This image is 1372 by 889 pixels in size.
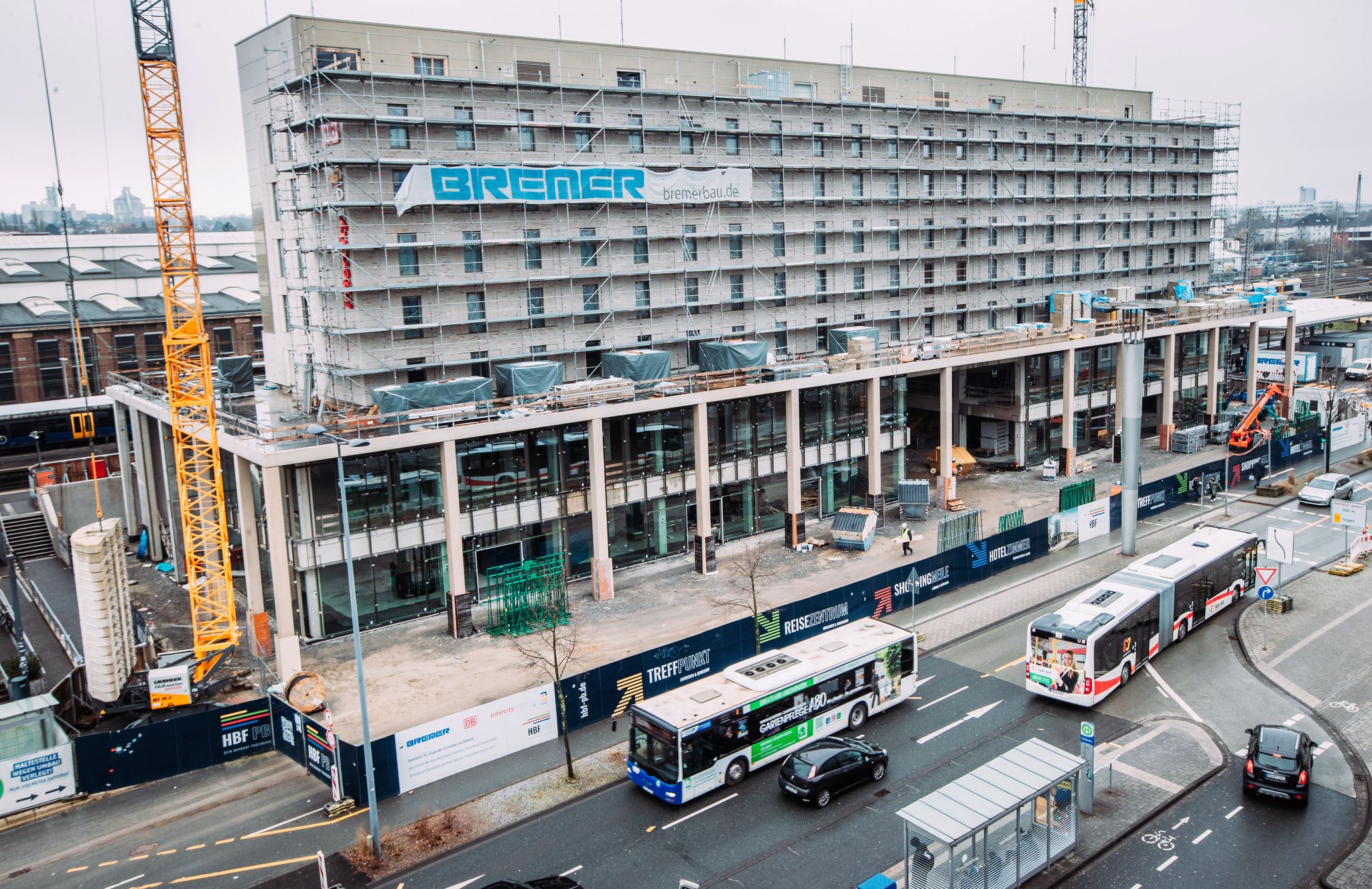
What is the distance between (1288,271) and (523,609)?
7770 inches

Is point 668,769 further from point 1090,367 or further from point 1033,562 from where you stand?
point 1090,367

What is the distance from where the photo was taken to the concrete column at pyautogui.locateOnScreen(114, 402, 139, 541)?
177 ft

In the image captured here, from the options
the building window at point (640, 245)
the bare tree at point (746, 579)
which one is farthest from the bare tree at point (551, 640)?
the building window at point (640, 245)

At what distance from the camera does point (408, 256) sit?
45312 millimetres

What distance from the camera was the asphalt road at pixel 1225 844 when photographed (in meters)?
22.1

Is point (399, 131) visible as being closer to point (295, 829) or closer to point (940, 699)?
point (295, 829)

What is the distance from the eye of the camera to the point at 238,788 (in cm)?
2853

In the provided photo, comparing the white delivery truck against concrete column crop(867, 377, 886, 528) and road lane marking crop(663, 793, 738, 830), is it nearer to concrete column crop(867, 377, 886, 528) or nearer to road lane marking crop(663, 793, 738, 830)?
concrete column crop(867, 377, 886, 528)

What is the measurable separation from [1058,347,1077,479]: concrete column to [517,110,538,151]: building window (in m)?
34.6

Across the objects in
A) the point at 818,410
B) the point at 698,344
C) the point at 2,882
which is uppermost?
the point at 698,344

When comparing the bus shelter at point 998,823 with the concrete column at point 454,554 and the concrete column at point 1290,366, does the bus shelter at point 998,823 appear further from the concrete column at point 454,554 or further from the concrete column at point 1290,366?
the concrete column at point 1290,366

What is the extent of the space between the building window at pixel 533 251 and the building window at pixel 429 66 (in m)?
7.78

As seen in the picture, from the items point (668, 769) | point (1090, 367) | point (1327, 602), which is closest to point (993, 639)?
point (1327, 602)

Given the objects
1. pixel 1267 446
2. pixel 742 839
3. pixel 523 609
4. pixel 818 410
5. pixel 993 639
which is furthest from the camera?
pixel 1267 446
